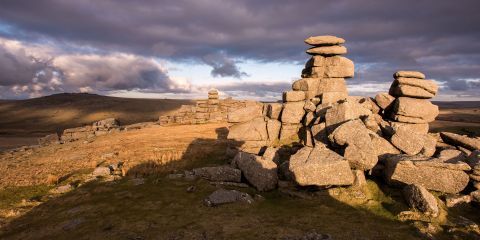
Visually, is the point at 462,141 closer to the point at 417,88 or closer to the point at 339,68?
the point at 417,88

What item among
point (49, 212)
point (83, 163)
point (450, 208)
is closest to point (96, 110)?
point (83, 163)

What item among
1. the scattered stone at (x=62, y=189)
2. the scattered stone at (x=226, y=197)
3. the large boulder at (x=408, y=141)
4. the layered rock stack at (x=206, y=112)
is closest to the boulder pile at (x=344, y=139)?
the large boulder at (x=408, y=141)

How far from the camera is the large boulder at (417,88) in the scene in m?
24.8

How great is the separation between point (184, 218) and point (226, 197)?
2.63 m

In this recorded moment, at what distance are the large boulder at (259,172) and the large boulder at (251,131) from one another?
7984 mm

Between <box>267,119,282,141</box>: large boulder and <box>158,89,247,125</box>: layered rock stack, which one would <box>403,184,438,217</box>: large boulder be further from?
<box>158,89,247,125</box>: layered rock stack

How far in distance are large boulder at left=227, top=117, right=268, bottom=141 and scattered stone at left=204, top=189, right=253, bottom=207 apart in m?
11.2

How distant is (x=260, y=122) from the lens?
28.2 m

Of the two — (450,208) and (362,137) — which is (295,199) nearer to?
(362,137)

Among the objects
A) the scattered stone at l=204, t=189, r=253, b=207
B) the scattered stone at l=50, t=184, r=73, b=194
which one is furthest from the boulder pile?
the scattered stone at l=50, t=184, r=73, b=194

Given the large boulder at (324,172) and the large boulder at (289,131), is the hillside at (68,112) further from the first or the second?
the large boulder at (324,172)

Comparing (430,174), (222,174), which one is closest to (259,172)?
(222,174)

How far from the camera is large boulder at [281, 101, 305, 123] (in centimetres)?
2644

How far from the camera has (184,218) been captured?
45.3ft
